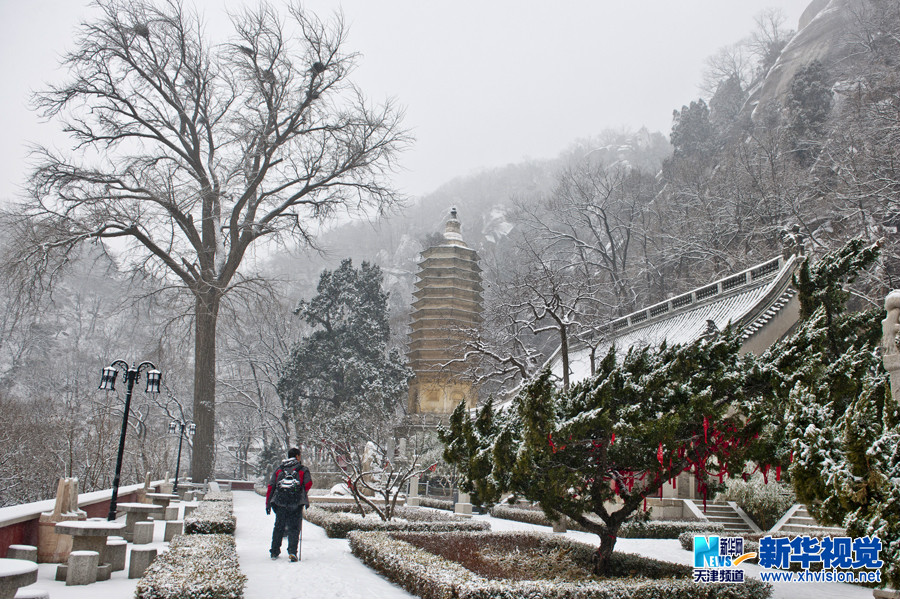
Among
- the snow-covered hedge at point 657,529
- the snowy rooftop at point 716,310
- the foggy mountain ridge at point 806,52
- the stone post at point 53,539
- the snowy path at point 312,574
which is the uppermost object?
the foggy mountain ridge at point 806,52

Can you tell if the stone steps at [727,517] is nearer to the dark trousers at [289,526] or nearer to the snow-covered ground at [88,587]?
the dark trousers at [289,526]

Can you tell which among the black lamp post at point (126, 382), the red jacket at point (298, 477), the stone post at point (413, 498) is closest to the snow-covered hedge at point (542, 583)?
the red jacket at point (298, 477)

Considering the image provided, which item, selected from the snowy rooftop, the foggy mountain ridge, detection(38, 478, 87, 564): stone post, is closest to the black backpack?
detection(38, 478, 87, 564): stone post

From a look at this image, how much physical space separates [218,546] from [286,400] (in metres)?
28.9

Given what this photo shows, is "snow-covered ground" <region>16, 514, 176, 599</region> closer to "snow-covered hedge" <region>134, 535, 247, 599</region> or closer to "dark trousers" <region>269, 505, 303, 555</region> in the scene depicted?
"snow-covered hedge" <region>134, 535, 247, 599</region>

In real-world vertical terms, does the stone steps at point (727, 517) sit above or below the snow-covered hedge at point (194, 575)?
below

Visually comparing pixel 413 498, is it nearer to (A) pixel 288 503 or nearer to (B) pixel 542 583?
(A) pixel 288 503

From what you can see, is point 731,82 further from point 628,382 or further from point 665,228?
point 628,382

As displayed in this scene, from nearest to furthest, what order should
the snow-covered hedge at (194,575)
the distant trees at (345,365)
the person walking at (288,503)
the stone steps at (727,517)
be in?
the snow-covered hedge at (194,575), the person walking at (288,503), the stone steps at (727,517), the distant trees at (345,365)

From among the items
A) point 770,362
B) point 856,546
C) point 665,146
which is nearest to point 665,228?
point 770,362

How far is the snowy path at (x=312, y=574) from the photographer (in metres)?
7.49

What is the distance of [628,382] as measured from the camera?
8.23 metres

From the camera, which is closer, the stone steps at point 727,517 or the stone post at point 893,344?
the stone post at point 893,344

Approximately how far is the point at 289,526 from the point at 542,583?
473 centimetres
